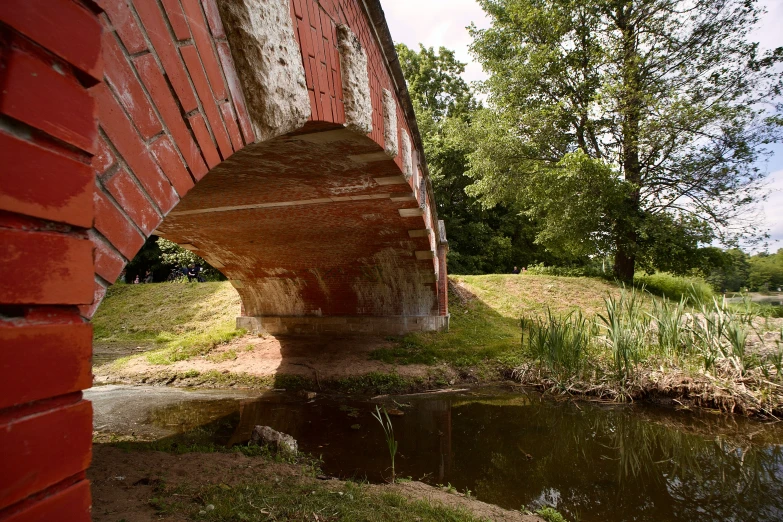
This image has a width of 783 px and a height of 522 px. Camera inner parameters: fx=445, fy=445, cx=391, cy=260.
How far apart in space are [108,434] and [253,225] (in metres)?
3.65

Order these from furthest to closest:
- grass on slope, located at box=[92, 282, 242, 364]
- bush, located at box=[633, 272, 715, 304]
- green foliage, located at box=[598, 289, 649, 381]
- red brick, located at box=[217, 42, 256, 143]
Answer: bush, located at box=[633, 272, 715, 304] → grass on slope, located at box=[92, 282, 242, 364] → green foliage, located at box=[598, 289, 649, 381] → red brick, located at box=[217, 42, 256, 143]

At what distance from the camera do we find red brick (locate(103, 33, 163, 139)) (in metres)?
1.21

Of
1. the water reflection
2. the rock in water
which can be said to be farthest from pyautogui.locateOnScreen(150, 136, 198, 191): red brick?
the rock in water

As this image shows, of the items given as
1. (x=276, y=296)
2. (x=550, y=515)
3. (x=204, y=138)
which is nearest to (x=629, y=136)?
(x=276, y=296)

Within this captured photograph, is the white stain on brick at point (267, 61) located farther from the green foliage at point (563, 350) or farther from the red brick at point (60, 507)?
the green foliage at point (563, 350)

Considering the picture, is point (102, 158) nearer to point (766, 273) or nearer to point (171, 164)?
point (171, 164)

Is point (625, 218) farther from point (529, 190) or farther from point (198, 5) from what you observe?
point (198, 5)

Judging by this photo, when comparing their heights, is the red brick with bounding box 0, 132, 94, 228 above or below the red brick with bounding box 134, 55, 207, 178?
below

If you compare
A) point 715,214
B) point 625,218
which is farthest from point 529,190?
point 715,214

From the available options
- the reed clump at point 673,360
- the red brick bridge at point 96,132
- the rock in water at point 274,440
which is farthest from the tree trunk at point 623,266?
the red brick bridge at point 96,132

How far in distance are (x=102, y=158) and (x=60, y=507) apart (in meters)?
0.83

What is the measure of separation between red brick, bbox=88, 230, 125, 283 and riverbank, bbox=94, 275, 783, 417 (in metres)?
6.21

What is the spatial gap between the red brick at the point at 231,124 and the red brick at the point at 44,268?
0.96 metres

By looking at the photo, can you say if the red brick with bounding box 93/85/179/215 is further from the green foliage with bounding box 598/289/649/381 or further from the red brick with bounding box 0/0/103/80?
the green foliage with bounding box 598/289/649/381
